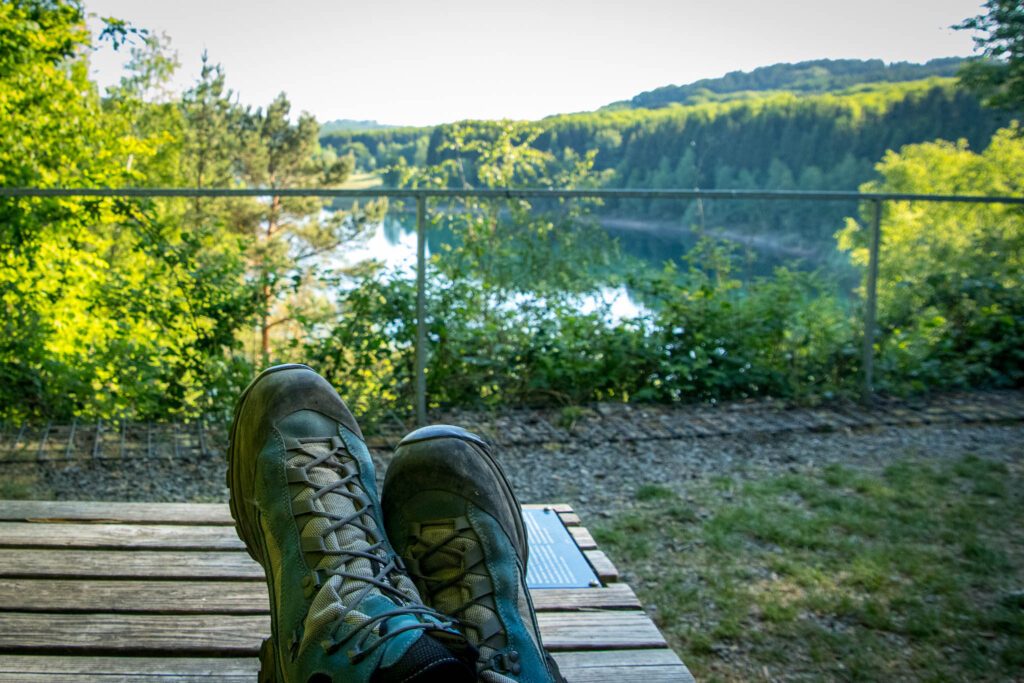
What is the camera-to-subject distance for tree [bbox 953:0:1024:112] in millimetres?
12352

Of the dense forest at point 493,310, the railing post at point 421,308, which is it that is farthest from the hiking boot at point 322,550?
the dense forest at point 493,310

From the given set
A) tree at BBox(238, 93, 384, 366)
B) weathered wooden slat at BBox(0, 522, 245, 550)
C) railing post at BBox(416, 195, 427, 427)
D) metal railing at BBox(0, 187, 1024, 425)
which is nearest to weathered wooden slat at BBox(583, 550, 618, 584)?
weathered wooden slat at BBox(0, 522, 245, 550)

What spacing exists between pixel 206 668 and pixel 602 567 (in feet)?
2.54

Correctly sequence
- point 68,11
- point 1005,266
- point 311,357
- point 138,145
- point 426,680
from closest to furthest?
1. point 426,680
2. point 311,357
3. point 1005,266
4. point 68,11
5. point 138,145

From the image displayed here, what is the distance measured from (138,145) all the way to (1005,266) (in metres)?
11.0

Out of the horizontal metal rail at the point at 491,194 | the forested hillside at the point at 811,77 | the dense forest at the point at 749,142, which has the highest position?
the forested hillside at the point at 811,77

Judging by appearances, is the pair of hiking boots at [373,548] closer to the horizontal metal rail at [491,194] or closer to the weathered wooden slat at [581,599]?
the weathered wooden slat at [581,599]

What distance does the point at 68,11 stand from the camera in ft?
24.2

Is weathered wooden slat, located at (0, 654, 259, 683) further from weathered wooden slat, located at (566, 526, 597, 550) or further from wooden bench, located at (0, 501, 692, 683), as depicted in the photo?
weathered wooden slat, located at (566, 526, 597, 550)

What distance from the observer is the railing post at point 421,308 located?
3855mm

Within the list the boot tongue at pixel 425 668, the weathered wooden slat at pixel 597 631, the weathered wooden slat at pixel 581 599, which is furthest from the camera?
the weathered wooden slat at pixel 581 599

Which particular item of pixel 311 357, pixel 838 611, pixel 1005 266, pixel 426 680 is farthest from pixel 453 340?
pixel 1005 266

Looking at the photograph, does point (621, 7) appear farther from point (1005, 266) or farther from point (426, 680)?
point (426, 680)

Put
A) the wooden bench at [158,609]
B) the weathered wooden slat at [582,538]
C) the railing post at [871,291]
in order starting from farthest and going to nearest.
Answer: the railing post at [871,291]
the weathered wooden slat at [582,538]
the wooden bench at [158,609]
